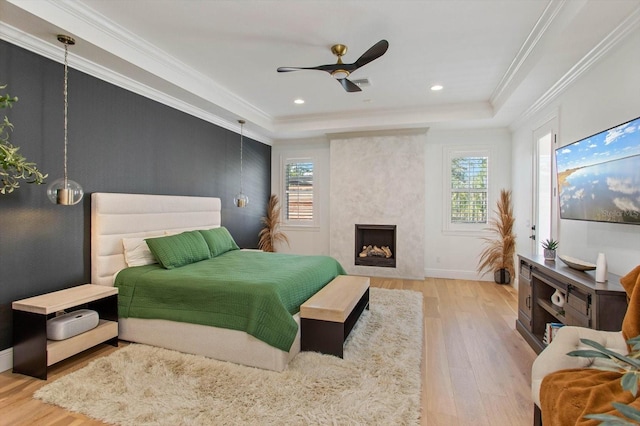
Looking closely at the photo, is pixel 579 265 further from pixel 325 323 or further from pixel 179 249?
pixel 179 249

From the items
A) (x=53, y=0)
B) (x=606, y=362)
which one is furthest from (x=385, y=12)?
(x=606, y=362)

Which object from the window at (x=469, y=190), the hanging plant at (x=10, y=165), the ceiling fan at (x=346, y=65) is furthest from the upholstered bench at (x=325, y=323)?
the window at (x=469, y=190)

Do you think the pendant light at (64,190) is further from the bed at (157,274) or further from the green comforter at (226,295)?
the green comforter at (226,295)

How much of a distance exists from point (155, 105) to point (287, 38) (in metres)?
1.97

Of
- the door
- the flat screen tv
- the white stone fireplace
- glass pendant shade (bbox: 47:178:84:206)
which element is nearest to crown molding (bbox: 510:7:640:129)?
the door

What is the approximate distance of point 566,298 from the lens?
2.52 m

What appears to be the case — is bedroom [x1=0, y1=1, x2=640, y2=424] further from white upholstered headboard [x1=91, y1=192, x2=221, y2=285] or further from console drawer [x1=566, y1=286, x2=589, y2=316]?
console drawer [x1=566, y1=286, x2=589, y2=316]

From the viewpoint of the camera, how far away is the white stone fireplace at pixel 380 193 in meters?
5.80

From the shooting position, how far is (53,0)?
7.87 ft

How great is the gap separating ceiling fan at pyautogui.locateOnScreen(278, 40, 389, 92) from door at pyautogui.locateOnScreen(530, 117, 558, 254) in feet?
8.32

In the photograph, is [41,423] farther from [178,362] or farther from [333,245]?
[333,245]

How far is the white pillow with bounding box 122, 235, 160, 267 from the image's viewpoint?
3.33 metres

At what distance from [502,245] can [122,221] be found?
555 cm

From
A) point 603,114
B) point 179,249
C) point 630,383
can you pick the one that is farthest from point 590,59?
point 179,249
